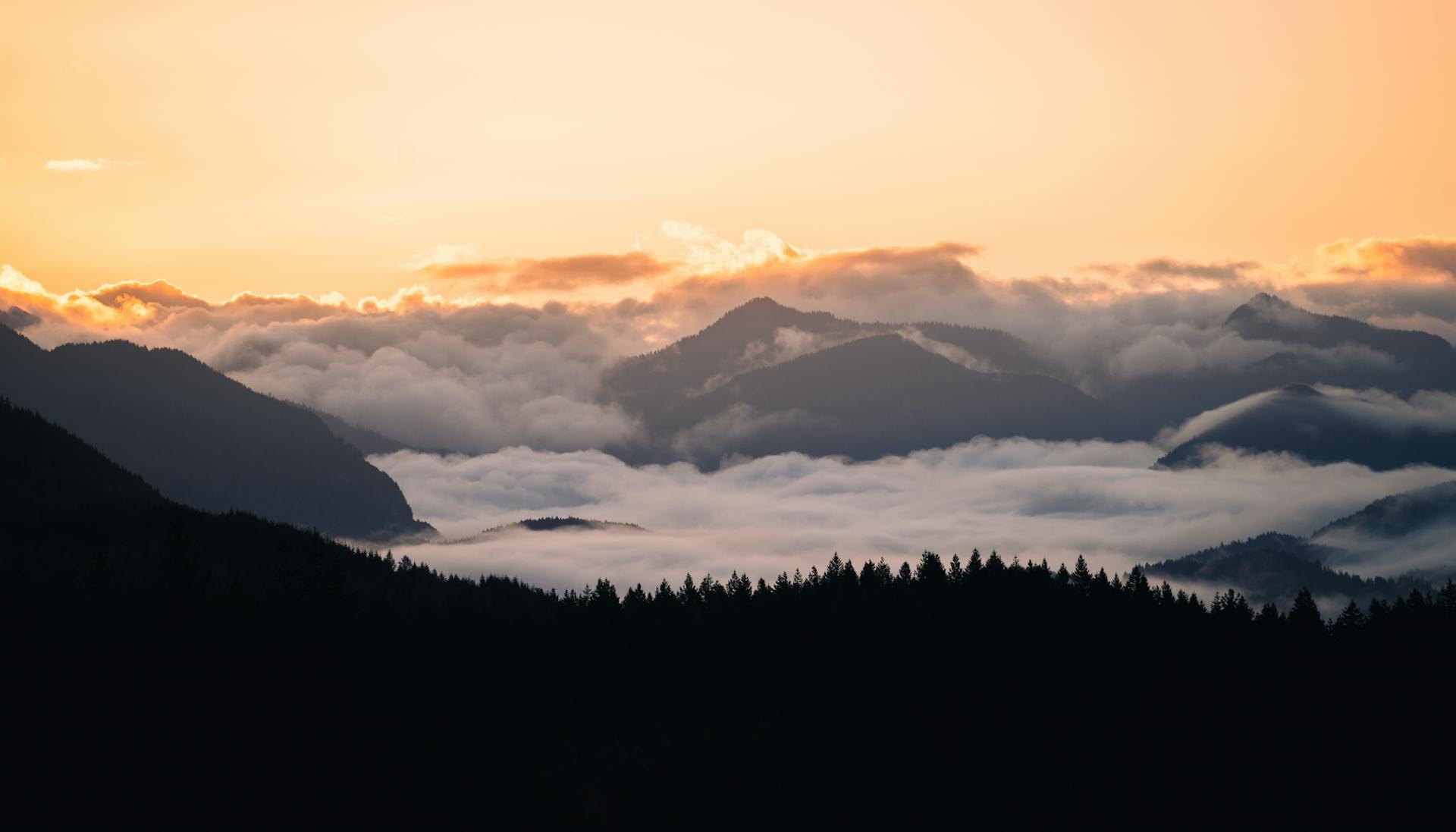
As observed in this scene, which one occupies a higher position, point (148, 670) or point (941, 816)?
point (148, 670)

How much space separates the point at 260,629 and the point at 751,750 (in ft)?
184

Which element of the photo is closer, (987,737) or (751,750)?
(751,750)

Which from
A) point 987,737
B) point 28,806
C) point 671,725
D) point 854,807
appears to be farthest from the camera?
point 987,737

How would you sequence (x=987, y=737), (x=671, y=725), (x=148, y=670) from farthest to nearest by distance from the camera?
(x=987, y=737) < (x=671, y=725) < (x=148, y=670)

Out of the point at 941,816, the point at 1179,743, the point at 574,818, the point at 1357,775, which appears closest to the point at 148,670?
the point at 574,818

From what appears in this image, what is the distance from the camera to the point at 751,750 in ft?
575

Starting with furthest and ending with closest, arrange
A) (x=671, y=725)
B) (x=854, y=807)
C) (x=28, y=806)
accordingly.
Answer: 1. (x=671, y=725)
2. (x=854, y=807)
3. (x=28, y=806)

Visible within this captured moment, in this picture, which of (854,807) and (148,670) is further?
(854,807)

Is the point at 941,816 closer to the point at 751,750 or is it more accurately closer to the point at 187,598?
the point at 751,750

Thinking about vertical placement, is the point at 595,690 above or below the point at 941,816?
above

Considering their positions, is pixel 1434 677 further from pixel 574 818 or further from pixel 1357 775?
pixel 574 818

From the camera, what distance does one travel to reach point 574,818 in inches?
5955

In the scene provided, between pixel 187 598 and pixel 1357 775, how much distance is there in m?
134

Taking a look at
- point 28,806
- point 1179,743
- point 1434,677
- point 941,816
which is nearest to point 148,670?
point 28,806
